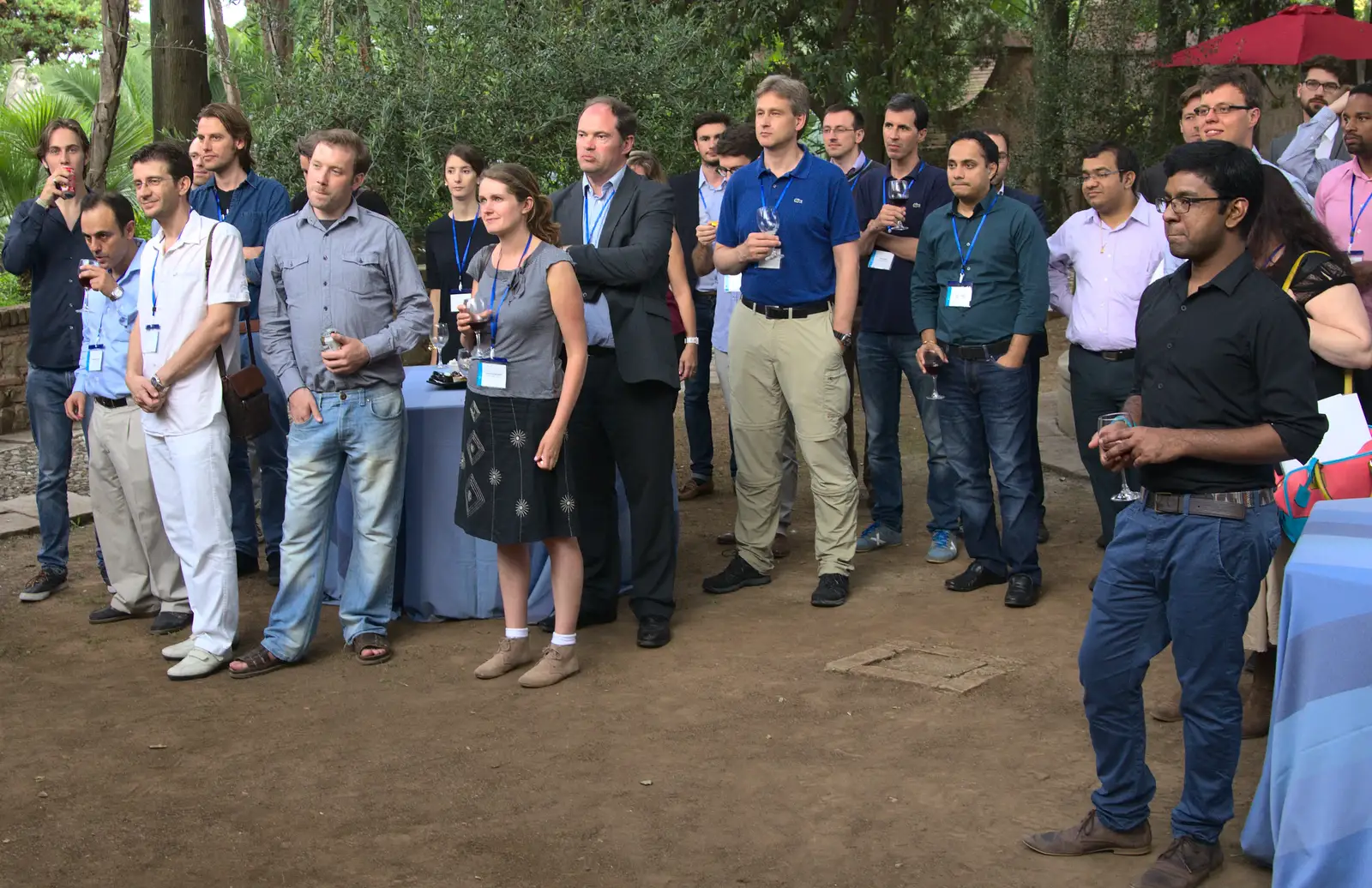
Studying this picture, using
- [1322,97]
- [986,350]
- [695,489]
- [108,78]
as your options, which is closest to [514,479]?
[986,350]

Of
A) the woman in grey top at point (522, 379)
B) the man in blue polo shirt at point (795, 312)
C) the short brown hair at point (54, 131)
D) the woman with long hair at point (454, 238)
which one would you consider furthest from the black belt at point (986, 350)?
the short brown hair at point (54, 131)

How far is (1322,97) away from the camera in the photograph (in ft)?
25.5

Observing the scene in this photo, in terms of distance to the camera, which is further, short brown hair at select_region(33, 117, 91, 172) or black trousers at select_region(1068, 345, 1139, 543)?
short brown hair at select_region(33, 117, 91, 172)

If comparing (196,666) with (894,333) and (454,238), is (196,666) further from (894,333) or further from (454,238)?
(894,333)

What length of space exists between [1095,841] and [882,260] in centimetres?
393

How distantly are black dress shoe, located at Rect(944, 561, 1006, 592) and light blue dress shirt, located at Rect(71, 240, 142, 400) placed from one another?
3672 millimetres

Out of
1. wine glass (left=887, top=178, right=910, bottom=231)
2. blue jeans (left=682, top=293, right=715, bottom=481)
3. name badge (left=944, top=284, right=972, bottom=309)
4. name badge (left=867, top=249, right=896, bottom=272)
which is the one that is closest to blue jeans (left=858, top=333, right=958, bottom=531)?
name badge (left=867, top=249, right=896, bottom=272)

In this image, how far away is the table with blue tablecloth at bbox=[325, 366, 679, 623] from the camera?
633 cm

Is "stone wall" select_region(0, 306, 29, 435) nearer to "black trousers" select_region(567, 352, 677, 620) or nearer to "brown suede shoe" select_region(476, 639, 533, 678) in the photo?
"black trousers" select_region(567, 352, 677, 620)

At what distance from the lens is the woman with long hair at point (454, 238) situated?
7363 mm

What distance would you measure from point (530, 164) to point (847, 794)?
6823 millimetres

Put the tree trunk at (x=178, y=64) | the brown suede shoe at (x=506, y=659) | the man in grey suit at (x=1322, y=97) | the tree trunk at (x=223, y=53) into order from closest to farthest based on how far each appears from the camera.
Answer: the brown suede shoe at (x=506, y=659)
the man in grey suit at (x=1322, y=97)
the tree trunk at (x=178, y=64)
the tree trunk at (x=223, y=53)

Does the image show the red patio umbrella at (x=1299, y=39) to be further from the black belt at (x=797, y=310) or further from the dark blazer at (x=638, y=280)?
the dark blazer at (x=638, y=280)

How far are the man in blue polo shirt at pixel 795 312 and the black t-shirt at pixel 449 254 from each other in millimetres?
1339
